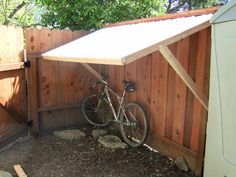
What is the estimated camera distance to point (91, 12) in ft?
22.1

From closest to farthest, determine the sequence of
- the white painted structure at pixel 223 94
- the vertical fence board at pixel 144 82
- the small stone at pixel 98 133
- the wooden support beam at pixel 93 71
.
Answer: the white painted structure at pixel 223 94
the vertical fence board at pixel 144 82
the small stone at pixel 98 133
the wooden support beam at pixel 93 71

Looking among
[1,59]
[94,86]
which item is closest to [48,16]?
[94,86]

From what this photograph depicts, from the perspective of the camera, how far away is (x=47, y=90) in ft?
→ 17.3

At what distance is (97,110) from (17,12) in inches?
453

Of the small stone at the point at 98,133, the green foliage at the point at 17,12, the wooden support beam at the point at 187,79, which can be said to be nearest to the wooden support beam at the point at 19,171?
the small stone at the point at 98,133

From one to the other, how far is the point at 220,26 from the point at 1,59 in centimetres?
331

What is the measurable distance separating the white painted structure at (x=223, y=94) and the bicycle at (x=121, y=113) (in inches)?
85.8

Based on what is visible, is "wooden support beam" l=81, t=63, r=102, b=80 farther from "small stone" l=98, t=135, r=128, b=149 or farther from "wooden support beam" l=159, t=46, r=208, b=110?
"wooden support beam" l=159, t=46, r=208, b=110

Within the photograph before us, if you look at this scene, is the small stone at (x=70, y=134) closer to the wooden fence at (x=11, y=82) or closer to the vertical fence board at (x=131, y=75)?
the wooden fence at (x=11, y=82)

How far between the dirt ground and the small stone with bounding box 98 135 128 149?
0.09 meters

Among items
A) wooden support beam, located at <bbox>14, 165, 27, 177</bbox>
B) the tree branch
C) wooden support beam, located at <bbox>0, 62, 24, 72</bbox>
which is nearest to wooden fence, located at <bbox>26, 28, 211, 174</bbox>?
wooden support beam, located at <bbox>0, 62, 24, 72</bbox>

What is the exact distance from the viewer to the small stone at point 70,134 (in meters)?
5.04

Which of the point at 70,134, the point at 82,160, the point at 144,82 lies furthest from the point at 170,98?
the point at 70,134

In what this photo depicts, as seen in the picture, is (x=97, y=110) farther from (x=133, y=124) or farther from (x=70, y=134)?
(x=133, y=124)
